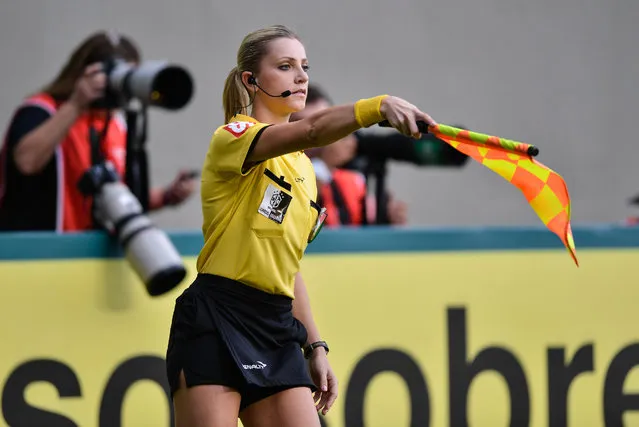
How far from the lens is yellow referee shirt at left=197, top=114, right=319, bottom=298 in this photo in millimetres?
3555

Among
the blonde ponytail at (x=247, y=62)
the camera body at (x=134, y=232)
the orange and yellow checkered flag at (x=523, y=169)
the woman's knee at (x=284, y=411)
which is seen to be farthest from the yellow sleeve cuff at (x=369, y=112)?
the camera body at (x=134, y=232)

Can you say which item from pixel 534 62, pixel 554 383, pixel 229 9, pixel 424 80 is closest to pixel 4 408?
pixel 554 383

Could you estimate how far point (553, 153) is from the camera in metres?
9.30

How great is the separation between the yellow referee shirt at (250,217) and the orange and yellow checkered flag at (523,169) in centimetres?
55

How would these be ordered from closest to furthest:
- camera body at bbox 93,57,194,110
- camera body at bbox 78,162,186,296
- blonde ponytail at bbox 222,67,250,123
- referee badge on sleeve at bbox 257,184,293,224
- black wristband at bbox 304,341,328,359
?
referee badge on sleeve at bbox 257,184,293,224, blonde ponytail at bbox 222,67,250,123, black wristband at bbox 304,341,328,359, camera body at bbox 78,162,186,296, camera body at bbox 93,57,194,110

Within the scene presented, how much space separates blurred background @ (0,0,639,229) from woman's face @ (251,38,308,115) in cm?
470

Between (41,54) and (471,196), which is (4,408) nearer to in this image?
(41,54)

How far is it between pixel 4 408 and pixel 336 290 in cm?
150

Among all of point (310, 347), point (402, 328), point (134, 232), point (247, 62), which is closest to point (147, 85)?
point (134, 232)

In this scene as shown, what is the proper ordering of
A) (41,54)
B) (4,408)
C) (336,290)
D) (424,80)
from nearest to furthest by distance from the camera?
1. (4,408)
2. (336,290)
3. (41,54)
4. (424,80)

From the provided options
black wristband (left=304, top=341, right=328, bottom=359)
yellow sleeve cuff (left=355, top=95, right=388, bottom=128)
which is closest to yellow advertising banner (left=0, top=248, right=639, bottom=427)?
black wristband (left=304, top=341, right=328, bottom=359)

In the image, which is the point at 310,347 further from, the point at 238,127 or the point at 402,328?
the point at 402,328

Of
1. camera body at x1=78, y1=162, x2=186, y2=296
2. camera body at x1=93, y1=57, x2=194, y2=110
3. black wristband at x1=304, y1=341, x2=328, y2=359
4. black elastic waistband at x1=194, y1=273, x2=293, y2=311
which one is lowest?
black wristband at x1=304, y1=341, x2=328, y2=359

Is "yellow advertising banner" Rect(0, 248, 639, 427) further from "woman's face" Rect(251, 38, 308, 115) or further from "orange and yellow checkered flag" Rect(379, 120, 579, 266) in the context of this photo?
"orange and yellow checkered flag" Rect(379, 120, 579, 266)
